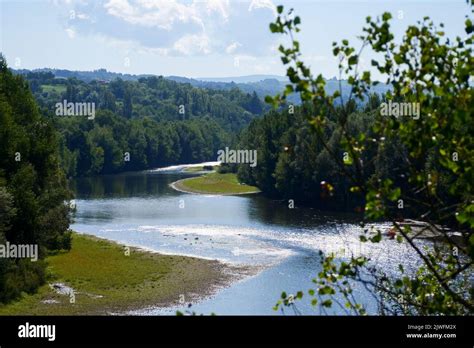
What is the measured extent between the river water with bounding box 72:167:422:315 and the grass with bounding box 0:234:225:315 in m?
2.86

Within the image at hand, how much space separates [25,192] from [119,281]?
1097cm

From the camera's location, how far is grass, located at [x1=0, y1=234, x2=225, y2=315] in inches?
1916

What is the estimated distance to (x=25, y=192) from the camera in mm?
53531

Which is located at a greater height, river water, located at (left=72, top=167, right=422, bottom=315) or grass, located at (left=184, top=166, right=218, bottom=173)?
grass, located at (left=184, top=166, right=218, bottom=173)

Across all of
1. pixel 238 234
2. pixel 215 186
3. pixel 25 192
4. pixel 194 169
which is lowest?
pixel 238 234

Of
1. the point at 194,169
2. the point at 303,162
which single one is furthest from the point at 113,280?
the point at 194,169

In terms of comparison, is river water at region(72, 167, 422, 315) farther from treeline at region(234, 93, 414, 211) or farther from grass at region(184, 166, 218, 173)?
grass at region(184, 166, 218, 173)

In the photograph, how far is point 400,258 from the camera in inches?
2344

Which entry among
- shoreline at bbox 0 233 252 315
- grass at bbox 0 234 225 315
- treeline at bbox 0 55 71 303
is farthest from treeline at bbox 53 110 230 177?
shoreline at bbox 0 233 252 315

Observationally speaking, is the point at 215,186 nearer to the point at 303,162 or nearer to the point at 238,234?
the point at 303,162

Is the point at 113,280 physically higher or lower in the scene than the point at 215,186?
lower
